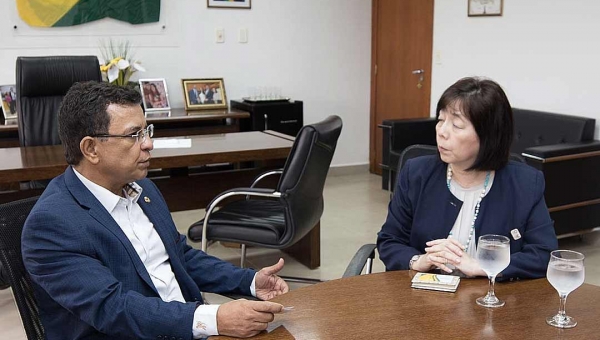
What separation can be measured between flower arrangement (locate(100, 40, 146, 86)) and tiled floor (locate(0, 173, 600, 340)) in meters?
1.21

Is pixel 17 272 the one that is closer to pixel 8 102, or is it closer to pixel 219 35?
pixel 8 102

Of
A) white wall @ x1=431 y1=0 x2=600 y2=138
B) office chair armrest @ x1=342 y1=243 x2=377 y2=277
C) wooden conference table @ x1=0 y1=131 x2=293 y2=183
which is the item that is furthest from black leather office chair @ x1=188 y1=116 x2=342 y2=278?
white wall @ x1=431 y1=0 x2=600 y2=138

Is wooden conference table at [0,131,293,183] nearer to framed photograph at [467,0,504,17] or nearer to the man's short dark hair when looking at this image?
the man's short dark hair

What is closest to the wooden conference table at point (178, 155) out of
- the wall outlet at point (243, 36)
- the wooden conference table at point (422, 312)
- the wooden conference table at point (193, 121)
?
the wooden conference table at point (193, 121)

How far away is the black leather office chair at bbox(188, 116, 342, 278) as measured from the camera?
2.94 metres

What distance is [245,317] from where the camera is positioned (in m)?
1.35

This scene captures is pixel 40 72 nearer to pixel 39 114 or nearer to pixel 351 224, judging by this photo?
pixel 39 114

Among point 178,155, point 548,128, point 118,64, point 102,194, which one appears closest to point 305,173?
point 178,155

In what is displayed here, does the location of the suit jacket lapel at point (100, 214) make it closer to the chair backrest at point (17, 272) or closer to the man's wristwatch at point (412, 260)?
the chair backrest at point (17, 272)

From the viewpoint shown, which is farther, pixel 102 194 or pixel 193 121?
pixel 193 121

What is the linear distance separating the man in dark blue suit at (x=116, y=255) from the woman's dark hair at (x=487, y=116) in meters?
0.68

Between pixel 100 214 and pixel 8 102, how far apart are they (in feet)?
12.6

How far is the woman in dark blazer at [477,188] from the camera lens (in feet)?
5.92

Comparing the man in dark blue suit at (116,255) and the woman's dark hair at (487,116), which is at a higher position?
the woman's dark hair at (487,116)
